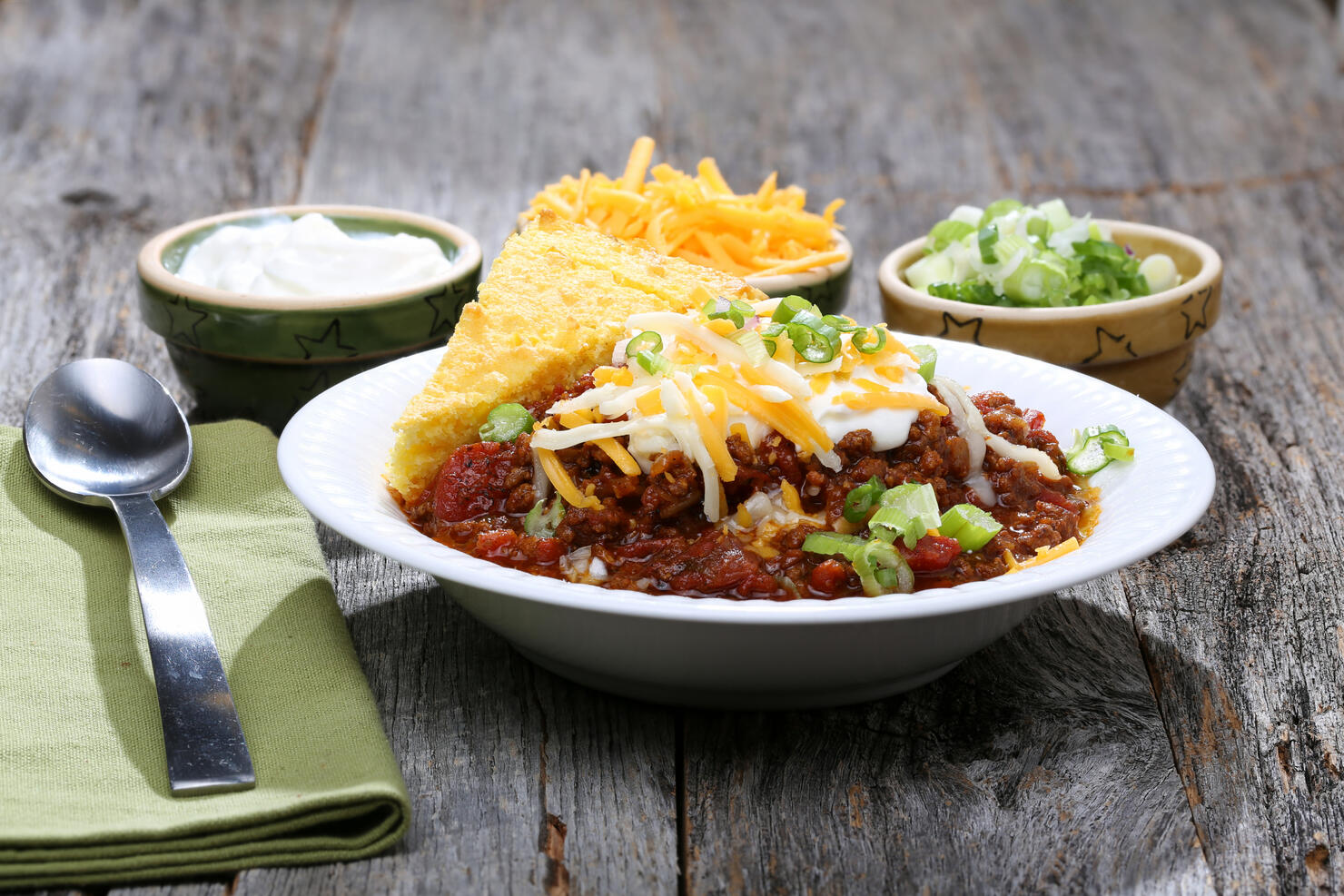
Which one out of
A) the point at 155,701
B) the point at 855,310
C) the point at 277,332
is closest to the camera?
the point at 155,701

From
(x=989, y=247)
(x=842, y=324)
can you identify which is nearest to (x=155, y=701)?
(x=842, y=324)

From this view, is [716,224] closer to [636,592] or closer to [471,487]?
[471,487]

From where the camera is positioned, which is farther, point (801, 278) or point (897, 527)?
point (801, 278)

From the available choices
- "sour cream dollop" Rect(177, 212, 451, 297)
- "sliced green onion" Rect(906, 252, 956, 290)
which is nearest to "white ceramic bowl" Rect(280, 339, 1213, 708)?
"sour cream dollop" Rect(177, 212, 451, 297)

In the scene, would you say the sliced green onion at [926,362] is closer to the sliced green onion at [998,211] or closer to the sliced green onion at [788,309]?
the sliced green onion at [788,309]

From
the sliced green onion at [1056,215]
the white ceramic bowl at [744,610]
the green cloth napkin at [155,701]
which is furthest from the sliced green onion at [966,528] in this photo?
the sliced green onion at [1056,215]

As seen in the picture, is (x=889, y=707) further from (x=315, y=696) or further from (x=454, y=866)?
(x=315, y=696)

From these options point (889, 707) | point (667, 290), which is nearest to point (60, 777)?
point (889, 707)
